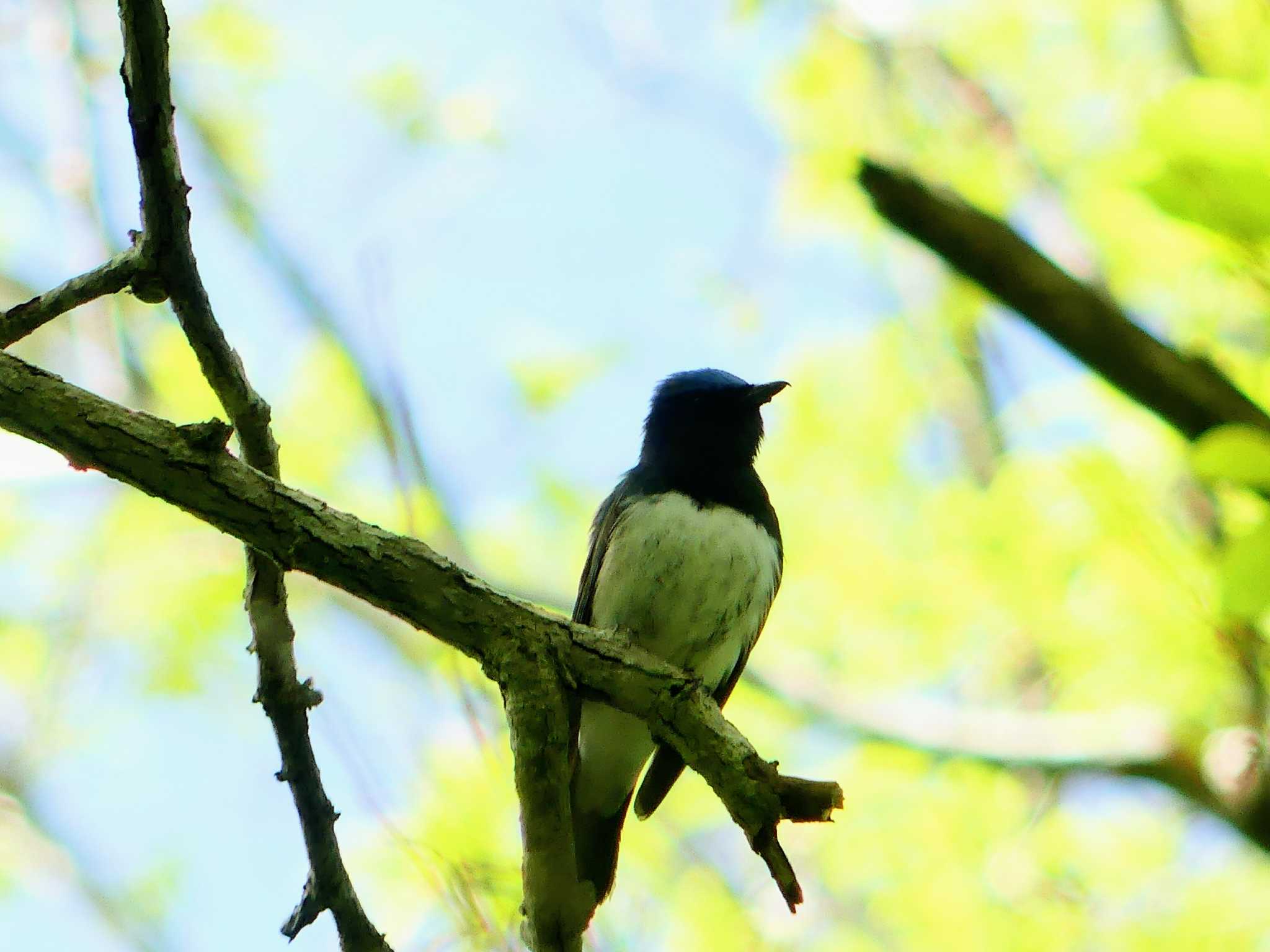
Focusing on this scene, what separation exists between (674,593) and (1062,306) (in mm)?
2250

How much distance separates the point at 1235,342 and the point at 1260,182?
617cm

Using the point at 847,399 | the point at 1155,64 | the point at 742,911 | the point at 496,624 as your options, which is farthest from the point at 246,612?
the point at 1155,64

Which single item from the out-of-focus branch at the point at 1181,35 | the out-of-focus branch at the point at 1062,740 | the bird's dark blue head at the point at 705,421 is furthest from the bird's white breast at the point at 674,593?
the out-of-focus branch at the point at 1181,35

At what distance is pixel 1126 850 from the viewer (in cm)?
806

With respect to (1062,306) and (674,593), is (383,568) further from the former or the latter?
(674,593)

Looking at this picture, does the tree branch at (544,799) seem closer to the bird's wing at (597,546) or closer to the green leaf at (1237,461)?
the green leaf at (1237,461)

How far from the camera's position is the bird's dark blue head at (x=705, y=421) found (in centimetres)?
518

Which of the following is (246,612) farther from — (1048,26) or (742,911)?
(1048,26)

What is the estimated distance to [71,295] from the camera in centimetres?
290

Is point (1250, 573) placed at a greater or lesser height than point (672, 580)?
lesser

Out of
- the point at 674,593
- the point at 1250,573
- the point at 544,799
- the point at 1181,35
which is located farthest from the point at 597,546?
the point at 1181,35

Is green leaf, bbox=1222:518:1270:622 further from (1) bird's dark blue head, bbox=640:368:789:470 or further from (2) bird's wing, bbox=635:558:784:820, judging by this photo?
(1) bird's dark blue head, bbox=640:368:789:470

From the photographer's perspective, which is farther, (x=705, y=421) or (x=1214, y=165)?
(x=705, y=421)

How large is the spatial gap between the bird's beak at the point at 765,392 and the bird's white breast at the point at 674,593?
80cm
